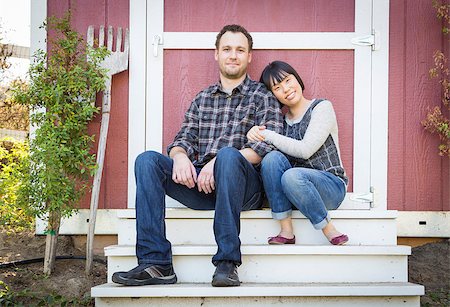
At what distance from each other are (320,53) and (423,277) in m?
1.36

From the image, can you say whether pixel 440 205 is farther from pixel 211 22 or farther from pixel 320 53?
pixel 211 22

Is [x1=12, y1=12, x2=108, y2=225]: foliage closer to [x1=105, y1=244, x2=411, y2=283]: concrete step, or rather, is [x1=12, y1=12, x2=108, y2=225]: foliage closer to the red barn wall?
the red barn wall

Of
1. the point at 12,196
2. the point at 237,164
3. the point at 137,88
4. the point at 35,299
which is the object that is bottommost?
the point at 35,299

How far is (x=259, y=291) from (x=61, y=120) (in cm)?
144

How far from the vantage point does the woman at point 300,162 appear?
2729mm

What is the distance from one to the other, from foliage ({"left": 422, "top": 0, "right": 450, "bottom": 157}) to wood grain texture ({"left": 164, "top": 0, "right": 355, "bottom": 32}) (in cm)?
50

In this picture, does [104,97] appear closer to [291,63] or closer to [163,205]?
[163,205]

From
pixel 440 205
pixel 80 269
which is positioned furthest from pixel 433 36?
pixel 80 269

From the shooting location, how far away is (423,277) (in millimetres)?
3281

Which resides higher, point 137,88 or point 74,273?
point 137,88

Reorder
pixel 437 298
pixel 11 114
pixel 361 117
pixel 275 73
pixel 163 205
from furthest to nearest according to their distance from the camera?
pixel 11 114
pixel 361 117
pixel 275 73
pixel 437 298
pixel 163 205

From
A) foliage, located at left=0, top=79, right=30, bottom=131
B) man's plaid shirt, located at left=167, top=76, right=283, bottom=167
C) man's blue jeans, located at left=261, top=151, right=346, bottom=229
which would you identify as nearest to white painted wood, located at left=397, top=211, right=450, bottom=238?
man's blue jeans, located at left=261, top=151, right=346, bottom=229

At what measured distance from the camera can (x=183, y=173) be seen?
2771 mm

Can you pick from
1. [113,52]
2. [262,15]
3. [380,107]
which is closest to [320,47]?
[262,15]
